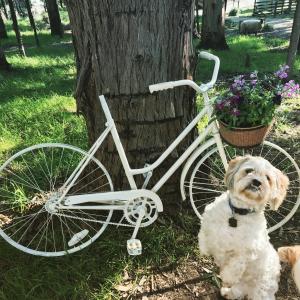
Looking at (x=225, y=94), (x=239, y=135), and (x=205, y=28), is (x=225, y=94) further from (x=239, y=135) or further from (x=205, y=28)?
(x=205, y=28)

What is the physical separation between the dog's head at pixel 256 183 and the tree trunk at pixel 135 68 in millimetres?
1114

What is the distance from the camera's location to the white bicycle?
11.9 ft

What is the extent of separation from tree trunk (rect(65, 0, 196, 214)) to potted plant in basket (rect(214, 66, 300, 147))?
2.06 ft

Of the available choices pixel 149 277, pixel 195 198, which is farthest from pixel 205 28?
pixel 149 277

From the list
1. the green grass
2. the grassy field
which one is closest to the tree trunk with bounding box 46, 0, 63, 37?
the grassy field

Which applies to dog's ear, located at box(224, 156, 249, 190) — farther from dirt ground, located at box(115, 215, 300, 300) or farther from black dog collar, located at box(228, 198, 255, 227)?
dirt ground, located at box(115, 215, 300, 300)

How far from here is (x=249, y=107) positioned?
3186 millimetres

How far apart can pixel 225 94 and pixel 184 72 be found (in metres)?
0.56

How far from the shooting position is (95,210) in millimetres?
4289

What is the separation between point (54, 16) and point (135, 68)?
17.4 metres

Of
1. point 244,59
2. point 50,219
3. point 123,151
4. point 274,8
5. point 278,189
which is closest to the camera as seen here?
point 278,189

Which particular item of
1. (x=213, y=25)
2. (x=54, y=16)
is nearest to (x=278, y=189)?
(x=213, y=25)

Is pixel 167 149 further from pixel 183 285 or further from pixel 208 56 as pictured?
pixel 183 285

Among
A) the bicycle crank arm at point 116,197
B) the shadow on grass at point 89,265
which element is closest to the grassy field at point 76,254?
the shadow on grass at point 89,265
